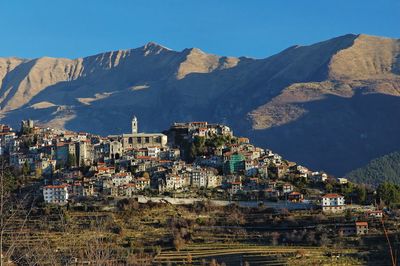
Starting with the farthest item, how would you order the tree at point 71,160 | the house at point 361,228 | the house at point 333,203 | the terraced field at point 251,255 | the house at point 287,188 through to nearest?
the tree at point 71,160 → the house at point 287,188 → the house at point 333,203 → the house at point 361,228 → the terraced field at point 251,255

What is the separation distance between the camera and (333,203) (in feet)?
194

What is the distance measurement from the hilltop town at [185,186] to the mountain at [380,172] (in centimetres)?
2694

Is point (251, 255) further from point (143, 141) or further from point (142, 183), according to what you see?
point (143, 141)

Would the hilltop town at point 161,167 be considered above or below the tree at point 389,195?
above

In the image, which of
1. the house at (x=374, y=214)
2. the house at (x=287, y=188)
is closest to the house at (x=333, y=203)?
the house at (x=374, y=214)

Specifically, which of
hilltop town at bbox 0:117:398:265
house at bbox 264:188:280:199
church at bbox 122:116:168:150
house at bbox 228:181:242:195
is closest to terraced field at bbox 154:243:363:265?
hilltop town at bbox 0:117:398:265

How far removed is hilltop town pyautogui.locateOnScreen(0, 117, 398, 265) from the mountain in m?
26.9

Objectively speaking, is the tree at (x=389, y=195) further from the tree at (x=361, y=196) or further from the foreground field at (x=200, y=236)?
the foreground field at (x=200, y=236)

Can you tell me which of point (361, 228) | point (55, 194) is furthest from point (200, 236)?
point (55, 194)

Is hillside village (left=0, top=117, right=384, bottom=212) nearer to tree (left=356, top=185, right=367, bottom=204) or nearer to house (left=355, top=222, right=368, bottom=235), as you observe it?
tree (left=356, top=185, right=367, bottom=204)

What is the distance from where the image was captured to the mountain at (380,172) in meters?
101

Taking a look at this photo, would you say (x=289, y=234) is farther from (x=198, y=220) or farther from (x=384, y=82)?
(x=384, y=82)

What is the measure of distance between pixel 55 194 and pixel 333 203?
2040 centimetres

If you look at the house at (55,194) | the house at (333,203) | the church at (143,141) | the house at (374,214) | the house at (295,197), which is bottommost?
the house at (374,214)
